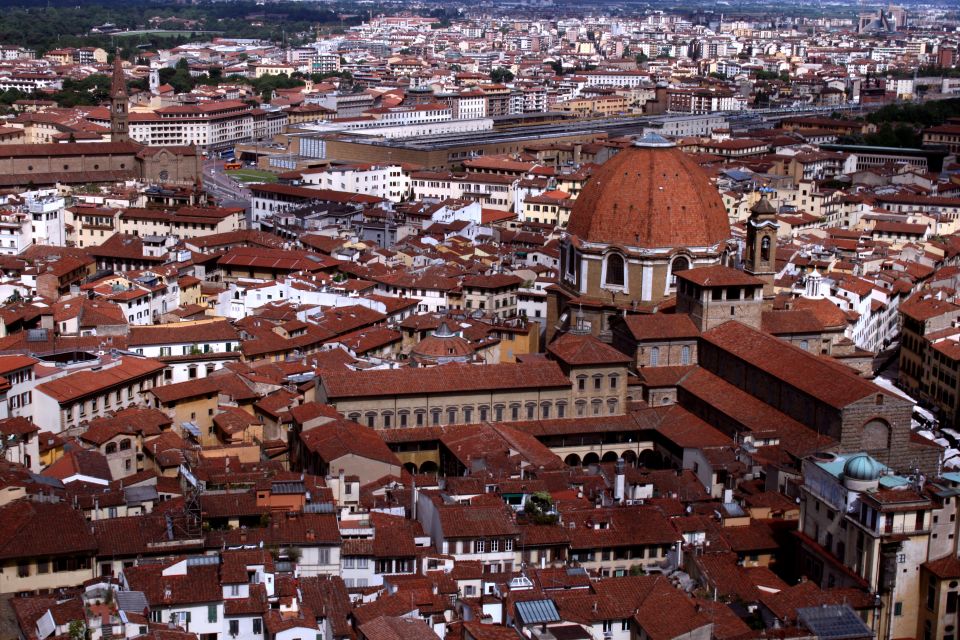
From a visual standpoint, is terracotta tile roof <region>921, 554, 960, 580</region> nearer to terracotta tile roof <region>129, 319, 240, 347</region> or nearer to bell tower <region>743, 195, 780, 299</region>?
bell tower <region>743, 195, 780, 299</region>

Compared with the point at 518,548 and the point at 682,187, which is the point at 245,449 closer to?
the point at 518,548

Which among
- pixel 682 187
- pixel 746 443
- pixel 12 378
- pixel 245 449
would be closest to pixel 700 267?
pixel 682 187

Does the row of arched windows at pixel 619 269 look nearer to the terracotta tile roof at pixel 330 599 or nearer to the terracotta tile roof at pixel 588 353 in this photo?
the terracotta tile roof at pixel 588 353

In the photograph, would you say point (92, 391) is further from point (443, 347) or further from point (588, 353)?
point (588, 353)

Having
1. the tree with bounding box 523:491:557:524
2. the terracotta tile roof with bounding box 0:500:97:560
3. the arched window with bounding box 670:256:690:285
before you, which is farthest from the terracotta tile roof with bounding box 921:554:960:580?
the arched window with bounding box 670:256:690:285

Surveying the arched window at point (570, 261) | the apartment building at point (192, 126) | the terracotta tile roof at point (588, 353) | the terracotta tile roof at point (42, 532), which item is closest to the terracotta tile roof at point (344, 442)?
the terracotta tile roof at point (588, 353)

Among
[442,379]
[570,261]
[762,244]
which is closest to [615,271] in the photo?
[570,261]
